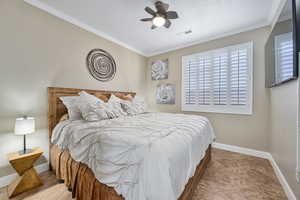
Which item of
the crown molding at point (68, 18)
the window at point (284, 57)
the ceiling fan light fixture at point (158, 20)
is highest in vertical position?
the crown molding at point (68, 18)

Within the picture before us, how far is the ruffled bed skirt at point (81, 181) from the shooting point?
3.68 feet

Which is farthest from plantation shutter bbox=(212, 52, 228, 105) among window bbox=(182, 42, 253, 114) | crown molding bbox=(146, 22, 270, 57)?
crown molding bbox=(146, 22, 270, 57)

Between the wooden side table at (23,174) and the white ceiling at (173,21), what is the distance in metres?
A: 2.37

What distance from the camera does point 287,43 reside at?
58.2 inches

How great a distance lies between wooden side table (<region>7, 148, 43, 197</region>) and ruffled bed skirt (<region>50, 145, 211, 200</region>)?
10.4 inches

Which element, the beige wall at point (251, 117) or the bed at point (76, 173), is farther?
the beige wall at point (251, 117)

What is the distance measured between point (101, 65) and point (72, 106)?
1304mm

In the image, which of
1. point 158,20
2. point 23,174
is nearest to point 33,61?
point 23,174

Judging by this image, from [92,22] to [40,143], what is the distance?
8.29ft

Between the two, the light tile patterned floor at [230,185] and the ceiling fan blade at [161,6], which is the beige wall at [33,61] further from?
the ceiling fan blade at [161,6]

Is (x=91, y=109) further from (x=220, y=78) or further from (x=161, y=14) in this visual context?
(x=220, y=78)

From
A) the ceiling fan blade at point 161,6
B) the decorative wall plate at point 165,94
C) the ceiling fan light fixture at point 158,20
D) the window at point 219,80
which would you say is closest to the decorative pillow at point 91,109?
the ceiling fan light fixture at point 158,20

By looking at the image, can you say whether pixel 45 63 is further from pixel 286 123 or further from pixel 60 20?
pixel 286 123

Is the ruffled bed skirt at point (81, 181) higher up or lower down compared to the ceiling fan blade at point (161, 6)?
lower down
